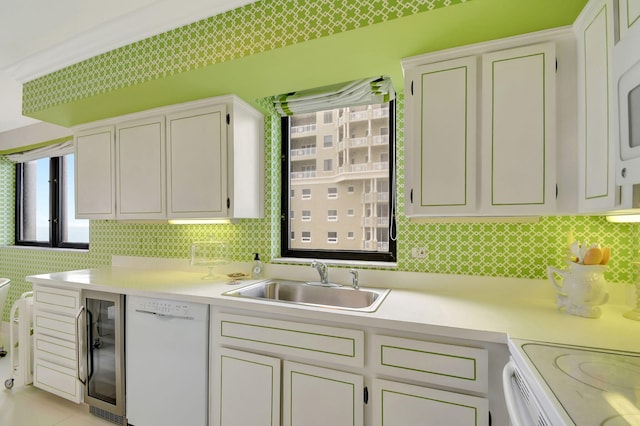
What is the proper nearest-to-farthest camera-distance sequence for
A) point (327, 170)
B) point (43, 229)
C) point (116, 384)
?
point (116, 384) < point (327, 170) < point (43, 229)

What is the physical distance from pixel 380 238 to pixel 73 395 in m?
2.40

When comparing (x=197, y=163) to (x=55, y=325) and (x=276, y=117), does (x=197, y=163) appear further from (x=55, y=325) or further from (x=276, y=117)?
(x=55, y=325)

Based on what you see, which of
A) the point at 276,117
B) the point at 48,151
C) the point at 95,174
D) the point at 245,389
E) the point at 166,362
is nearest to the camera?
the point at 245,389

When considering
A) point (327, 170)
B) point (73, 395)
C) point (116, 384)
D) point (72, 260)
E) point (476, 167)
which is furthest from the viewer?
point (72, 260)

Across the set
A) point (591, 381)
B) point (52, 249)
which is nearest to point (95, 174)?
point (52, 249)

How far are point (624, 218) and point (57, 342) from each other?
353 cm

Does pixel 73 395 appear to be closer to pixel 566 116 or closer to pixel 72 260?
pixel 72 260

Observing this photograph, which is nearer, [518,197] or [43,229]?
[518,197]

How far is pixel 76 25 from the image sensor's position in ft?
6.16

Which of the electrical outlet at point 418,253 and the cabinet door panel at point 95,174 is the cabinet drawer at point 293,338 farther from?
the cabinet door panel at point 95,174

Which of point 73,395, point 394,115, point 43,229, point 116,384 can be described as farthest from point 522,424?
point 43,229

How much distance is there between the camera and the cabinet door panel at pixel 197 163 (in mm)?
2033

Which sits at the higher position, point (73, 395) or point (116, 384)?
point (116, 384)

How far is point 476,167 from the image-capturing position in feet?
4.77
